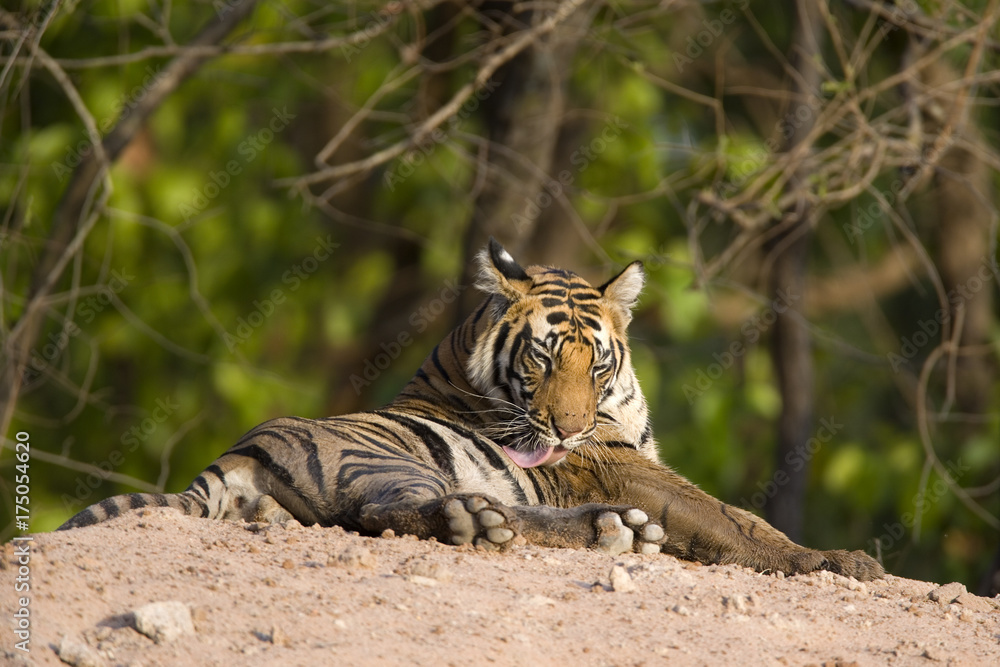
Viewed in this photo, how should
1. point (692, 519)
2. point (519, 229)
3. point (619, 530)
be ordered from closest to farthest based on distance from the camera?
point (619, 530)
point (692, 519)
point (519, 229)

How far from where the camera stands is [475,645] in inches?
98.6

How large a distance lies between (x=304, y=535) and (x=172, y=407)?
605cm

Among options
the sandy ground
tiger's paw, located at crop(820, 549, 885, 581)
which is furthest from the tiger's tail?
tiger's paw, located at crop(820, 549, 885, 581)

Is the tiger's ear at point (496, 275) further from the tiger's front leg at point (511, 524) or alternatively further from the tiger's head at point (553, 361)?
the tiger's front leg at point (511, 524)

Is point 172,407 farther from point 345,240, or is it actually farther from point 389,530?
point 389,530

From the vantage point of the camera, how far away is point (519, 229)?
278 inches

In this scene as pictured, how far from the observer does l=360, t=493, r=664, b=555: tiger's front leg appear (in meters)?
3.12

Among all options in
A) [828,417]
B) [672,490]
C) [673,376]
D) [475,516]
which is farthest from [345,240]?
[475,516]
